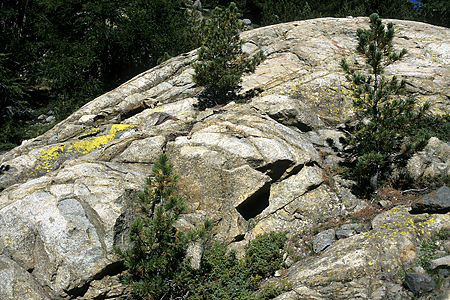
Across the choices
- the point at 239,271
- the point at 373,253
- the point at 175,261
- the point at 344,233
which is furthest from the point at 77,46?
the point at 373,253

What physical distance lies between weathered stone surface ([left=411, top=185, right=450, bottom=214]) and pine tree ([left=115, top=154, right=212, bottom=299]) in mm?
5728

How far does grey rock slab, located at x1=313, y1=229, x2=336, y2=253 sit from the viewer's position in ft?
24.8

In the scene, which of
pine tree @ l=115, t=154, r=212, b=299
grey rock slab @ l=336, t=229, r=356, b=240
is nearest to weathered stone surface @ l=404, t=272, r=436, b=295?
grey rock slab @ l=336, t=229, r=356, b=240

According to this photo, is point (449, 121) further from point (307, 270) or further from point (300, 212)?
point (307, 270)

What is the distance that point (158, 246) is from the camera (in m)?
6.45

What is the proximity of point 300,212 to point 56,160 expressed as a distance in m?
8.99

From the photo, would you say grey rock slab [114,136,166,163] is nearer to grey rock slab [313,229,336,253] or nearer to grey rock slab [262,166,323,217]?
grey rock slab [262,166,323,217]

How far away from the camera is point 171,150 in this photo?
9547mm

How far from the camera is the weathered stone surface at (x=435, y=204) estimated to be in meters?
7.30

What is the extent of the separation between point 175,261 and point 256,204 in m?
3.43

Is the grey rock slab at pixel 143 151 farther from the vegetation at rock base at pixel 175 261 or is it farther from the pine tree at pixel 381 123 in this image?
the pine tree at pixel 381 123

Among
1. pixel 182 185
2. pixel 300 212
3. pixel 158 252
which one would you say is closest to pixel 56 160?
pixel 182 185

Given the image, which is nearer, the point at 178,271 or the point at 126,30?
the point at 178,271

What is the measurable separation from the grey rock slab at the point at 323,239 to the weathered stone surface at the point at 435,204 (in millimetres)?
2299
